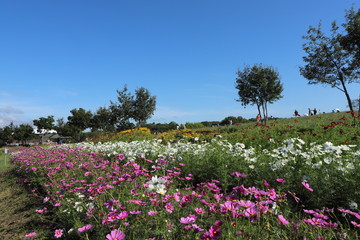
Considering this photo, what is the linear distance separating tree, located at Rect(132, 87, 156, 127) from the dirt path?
2162cm

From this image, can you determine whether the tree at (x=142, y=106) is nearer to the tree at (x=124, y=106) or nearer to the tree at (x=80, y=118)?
the tree at (x=124, y=106)

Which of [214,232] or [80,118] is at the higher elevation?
[80,118]

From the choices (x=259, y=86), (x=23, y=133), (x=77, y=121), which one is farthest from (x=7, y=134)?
(x=259, y=86)

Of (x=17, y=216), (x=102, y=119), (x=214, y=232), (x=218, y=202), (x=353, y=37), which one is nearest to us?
(x=214, y=232)

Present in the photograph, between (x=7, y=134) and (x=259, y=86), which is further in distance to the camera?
(x=7, y=134)

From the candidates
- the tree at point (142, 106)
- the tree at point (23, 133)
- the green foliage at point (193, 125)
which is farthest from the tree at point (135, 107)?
the tree at point (23, 133)

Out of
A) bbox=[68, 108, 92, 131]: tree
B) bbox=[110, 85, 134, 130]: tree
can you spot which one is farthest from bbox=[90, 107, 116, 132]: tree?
bbox=[110, 85, 134, 130]: tree

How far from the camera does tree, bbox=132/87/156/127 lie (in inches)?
1067

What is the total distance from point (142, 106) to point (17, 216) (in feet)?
77.1

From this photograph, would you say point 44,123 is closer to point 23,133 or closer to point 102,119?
point 23,133

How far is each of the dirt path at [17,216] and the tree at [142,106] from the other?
21.6 m

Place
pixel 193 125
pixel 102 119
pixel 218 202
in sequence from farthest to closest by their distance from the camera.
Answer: pixel 102 119, pixel 193 125, pixel 218 202

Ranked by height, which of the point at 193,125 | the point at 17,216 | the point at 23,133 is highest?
the point at 23,133

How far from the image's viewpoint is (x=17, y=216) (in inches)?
159
